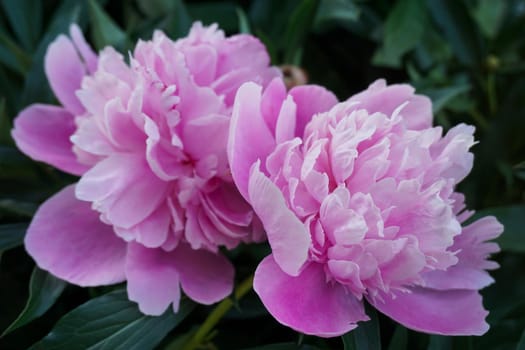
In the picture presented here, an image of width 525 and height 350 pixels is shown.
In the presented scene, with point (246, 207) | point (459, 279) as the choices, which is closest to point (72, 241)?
point (246, 207)

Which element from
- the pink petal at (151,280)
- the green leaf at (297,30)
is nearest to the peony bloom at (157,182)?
the pink petal at (151,280)

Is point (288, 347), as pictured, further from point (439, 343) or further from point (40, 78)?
point (40, 78)

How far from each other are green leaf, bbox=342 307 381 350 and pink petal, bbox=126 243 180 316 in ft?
0.40

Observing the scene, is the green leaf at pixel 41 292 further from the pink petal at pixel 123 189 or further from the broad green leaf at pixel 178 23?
the broad green leaf at pixel 178 23

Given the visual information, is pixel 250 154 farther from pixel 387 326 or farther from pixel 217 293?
pixel 387 326

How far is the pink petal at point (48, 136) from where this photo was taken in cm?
56

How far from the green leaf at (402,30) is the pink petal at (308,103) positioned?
351 mm

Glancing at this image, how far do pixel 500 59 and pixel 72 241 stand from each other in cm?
62

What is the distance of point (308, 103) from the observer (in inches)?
20.2

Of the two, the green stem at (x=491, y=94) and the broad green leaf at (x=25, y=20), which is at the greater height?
the broad green leaf at (x=25, y=20)

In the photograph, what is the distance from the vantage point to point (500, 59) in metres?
0.91

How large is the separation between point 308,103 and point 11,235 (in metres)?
0.27

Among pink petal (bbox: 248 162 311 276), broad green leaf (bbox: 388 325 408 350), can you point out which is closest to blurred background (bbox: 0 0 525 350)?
broad green leaf (bbox: 388 325 408 350)

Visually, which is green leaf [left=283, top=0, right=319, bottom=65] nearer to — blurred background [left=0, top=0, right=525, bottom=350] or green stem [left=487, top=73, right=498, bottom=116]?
blurred background [left=0, top=0, right=525, bottom=350]
